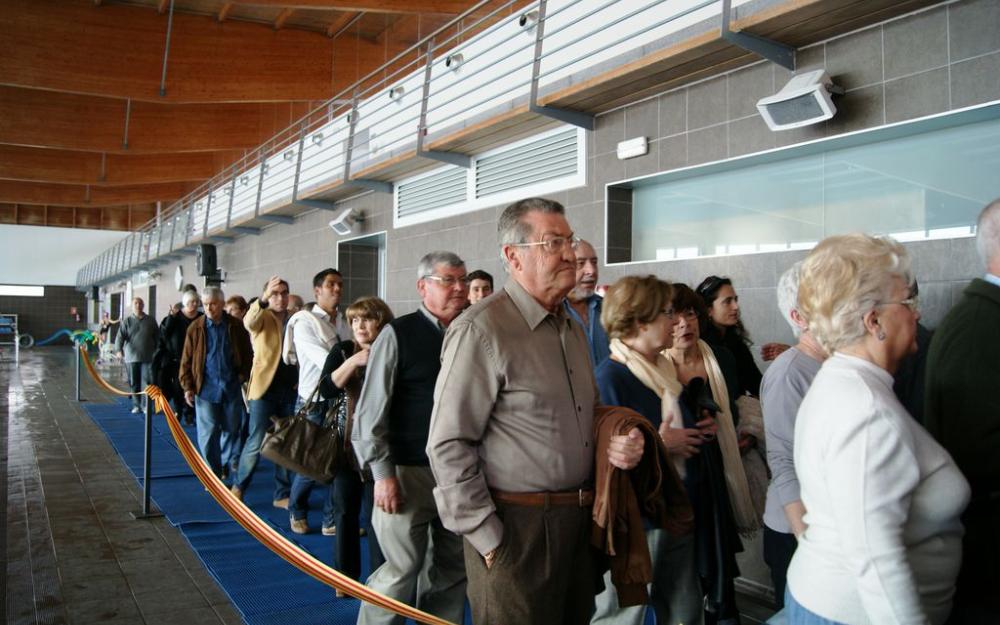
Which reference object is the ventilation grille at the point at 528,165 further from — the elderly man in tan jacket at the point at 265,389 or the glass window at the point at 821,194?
the elderly man in tan jacket at the point at 265,389

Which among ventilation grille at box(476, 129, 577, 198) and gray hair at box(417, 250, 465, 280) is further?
ventilation grille at box(476, 129, 577, 198)

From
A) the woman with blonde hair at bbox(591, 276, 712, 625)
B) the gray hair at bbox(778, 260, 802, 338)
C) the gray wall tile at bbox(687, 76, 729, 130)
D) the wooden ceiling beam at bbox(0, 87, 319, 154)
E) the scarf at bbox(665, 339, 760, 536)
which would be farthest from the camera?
the wooden ceiling beam at bbox(0, 87, 319, 154)

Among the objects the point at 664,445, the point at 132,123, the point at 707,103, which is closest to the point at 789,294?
the point at 664,445

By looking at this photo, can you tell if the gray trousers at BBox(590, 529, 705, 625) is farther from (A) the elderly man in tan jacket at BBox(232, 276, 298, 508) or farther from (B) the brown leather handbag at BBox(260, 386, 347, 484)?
(A) the elderly man in tan jacket at BBox(232, 276, 298, 508)

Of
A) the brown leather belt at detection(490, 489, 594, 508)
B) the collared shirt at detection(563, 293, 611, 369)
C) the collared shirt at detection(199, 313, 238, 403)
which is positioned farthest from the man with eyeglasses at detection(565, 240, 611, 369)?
the collared shirt at detection(199, 313, 238, 403)

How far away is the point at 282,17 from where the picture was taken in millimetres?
11555

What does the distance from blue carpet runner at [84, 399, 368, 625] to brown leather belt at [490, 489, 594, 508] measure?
78.5 inches

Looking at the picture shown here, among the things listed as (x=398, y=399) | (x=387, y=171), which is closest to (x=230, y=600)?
(x=398, y=399)

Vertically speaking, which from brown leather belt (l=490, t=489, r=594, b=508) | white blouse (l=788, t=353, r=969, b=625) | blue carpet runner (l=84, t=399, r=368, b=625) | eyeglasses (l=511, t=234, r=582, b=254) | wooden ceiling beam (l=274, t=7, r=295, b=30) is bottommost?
blue carpet runner (l=84, t=399, r=368, b=625)

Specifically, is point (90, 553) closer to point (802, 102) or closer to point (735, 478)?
point (735, 478)

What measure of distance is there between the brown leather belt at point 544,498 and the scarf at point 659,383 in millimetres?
664

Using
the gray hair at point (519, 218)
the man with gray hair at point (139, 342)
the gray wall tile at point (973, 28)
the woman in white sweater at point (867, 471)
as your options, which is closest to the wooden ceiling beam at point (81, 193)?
the man with gray hair at point (139, 342)

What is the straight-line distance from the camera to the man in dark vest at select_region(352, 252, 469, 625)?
118 inches

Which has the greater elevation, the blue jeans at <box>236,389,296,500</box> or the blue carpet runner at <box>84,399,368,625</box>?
the blue jeans at <box>236,389,296,500</box>
